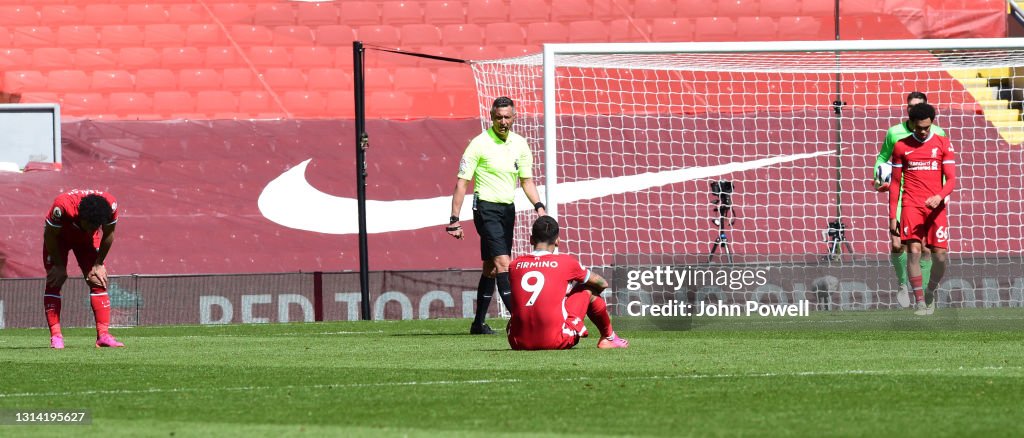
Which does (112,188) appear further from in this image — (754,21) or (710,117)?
(754,21)

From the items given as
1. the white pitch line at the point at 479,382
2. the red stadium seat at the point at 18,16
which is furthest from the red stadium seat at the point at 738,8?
the white pitch line at the point at 479,382

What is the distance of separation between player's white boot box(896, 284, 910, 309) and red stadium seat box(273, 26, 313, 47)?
12253 mm

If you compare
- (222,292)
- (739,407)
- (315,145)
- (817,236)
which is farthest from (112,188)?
(739,407)

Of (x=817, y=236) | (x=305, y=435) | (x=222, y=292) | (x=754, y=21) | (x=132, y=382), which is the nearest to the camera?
(x=305, y=435)

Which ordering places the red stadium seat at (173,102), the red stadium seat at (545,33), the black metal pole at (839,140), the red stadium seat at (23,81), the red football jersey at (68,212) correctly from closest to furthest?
1. the red football jersey at (68,212)
2. the black metal pole at (839,140)
3. the red stadium seat at (173,102)
4. the red stadium seat at (23,81)
5. the red stadium seat at (545,33)

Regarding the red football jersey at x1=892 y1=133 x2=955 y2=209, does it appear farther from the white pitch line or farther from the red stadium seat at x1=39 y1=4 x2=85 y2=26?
the red stadium seat at x1=39 y1=4 x2=85 y2=26

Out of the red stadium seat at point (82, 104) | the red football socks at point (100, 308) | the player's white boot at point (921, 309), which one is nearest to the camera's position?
the red football socks at point (100, 308)

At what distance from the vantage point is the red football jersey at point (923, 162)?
1336 cm

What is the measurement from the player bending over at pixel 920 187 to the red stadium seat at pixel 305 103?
34.4ft

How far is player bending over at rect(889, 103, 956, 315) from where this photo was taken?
43.7ft

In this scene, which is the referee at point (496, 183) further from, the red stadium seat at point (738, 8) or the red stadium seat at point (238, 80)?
the red stadium seat at point (738, 8)

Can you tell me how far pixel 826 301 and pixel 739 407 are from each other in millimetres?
7070

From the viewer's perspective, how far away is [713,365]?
826 cm

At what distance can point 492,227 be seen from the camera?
11.8 metres
